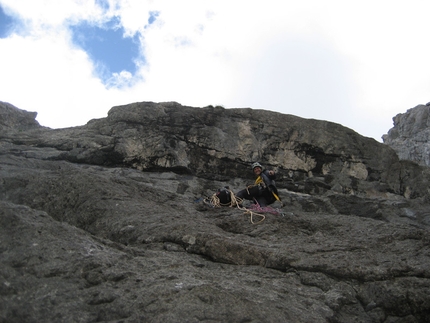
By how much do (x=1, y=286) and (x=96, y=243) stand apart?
1428 mm

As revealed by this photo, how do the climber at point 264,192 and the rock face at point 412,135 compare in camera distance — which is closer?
the climber at point 264,192

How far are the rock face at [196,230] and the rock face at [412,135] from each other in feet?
76.4

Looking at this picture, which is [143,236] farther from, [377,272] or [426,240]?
[426,240]

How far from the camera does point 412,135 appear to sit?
132ft

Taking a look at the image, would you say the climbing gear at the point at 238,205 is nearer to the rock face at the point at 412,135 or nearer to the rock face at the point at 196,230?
the rock face at the point at 196,230

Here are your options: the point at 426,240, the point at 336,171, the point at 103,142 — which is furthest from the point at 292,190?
the point at 426,240

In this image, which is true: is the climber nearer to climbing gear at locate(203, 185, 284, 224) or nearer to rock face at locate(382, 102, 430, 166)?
climbing gear at locate(203, 185, 284, 224)

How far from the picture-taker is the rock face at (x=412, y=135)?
36406 mm

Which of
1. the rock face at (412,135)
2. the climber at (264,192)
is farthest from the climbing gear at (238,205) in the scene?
the rock face at (412,135)

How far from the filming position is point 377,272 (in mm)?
5773

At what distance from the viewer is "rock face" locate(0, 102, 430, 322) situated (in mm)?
4566

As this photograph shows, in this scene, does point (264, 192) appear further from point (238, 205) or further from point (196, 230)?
point (196, 230)

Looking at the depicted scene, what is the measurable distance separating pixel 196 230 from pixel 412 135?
126ft

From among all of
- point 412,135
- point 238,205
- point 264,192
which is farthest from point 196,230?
point 412,135
